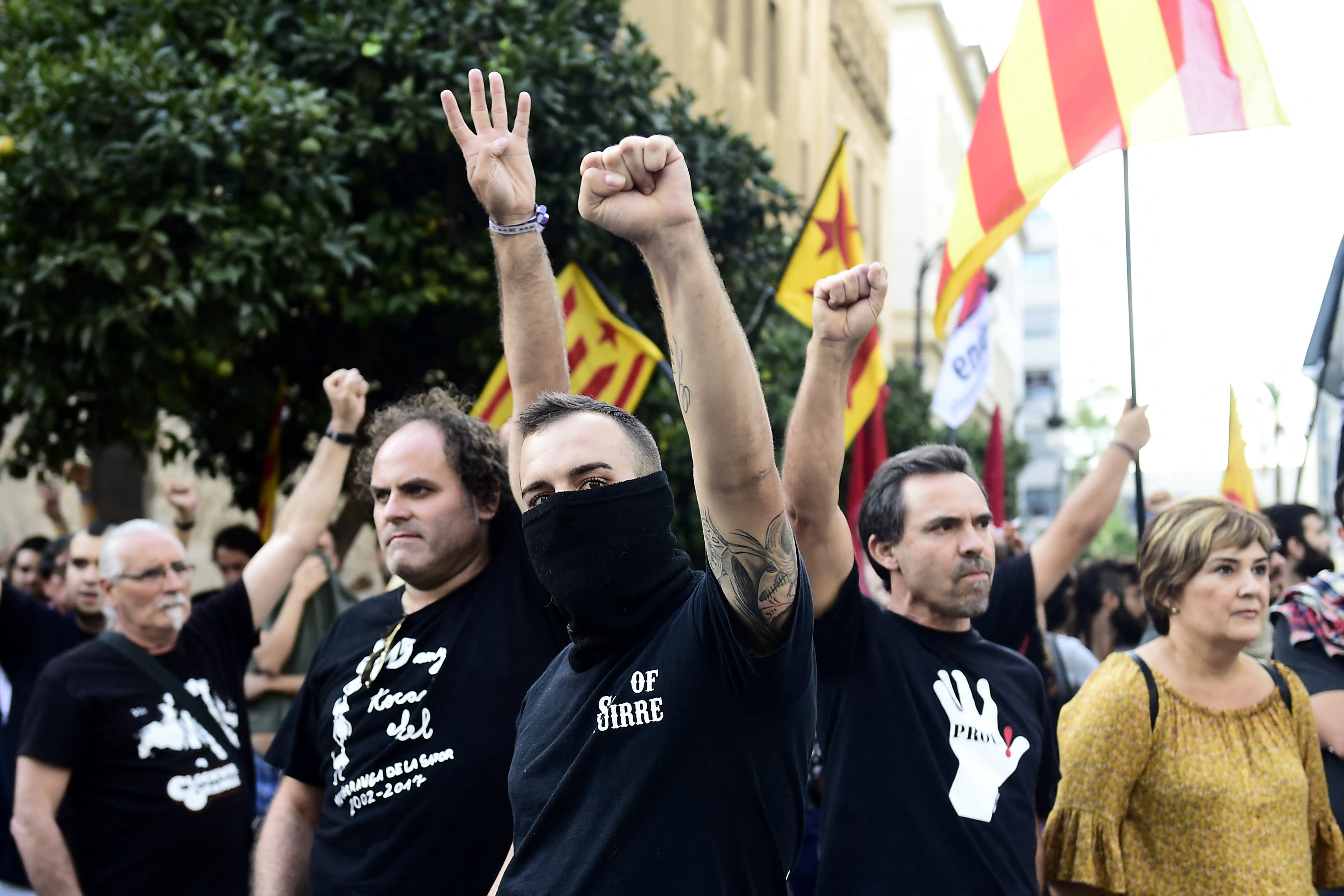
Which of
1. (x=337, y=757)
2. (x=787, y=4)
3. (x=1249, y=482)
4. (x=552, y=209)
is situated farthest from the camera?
(x=787, y=4)

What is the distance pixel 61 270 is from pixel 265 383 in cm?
194

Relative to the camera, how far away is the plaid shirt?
3.77 meters

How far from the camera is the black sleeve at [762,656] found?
6.34 ft

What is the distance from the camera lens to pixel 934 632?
3.24 meters

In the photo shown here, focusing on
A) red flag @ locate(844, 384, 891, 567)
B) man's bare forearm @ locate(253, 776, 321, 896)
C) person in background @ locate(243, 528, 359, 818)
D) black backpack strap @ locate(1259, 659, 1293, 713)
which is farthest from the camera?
red flag @ locate(844, 384, 891, 567)

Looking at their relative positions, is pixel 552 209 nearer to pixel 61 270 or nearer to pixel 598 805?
pixel 61 270

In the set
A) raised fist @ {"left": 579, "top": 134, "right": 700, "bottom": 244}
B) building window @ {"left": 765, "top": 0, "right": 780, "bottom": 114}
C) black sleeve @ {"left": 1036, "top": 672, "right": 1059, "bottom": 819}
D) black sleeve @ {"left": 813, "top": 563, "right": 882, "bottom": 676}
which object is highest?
building window @ {"left": 765, "top": 0, "right": 780, "bottom": 114}

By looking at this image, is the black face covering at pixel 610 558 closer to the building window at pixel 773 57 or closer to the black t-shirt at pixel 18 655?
the black t-shirt at pixel 18 655

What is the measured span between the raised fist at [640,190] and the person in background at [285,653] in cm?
479

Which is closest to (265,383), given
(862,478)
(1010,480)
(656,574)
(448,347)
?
(448,347)

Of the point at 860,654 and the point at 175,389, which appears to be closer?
the point at 860,654

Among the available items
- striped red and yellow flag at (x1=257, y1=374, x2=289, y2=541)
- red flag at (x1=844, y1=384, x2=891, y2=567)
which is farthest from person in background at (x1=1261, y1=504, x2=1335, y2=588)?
striped red and yellow flag at (x1=257, y1=374, x2=289, y2=541)

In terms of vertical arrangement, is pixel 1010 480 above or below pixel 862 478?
below

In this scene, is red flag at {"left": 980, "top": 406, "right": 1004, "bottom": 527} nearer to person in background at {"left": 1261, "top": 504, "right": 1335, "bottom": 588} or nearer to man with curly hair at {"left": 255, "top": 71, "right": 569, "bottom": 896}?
person in background at {"left": 1261, "top": 504, "right": 1335, "bottom": 588}
